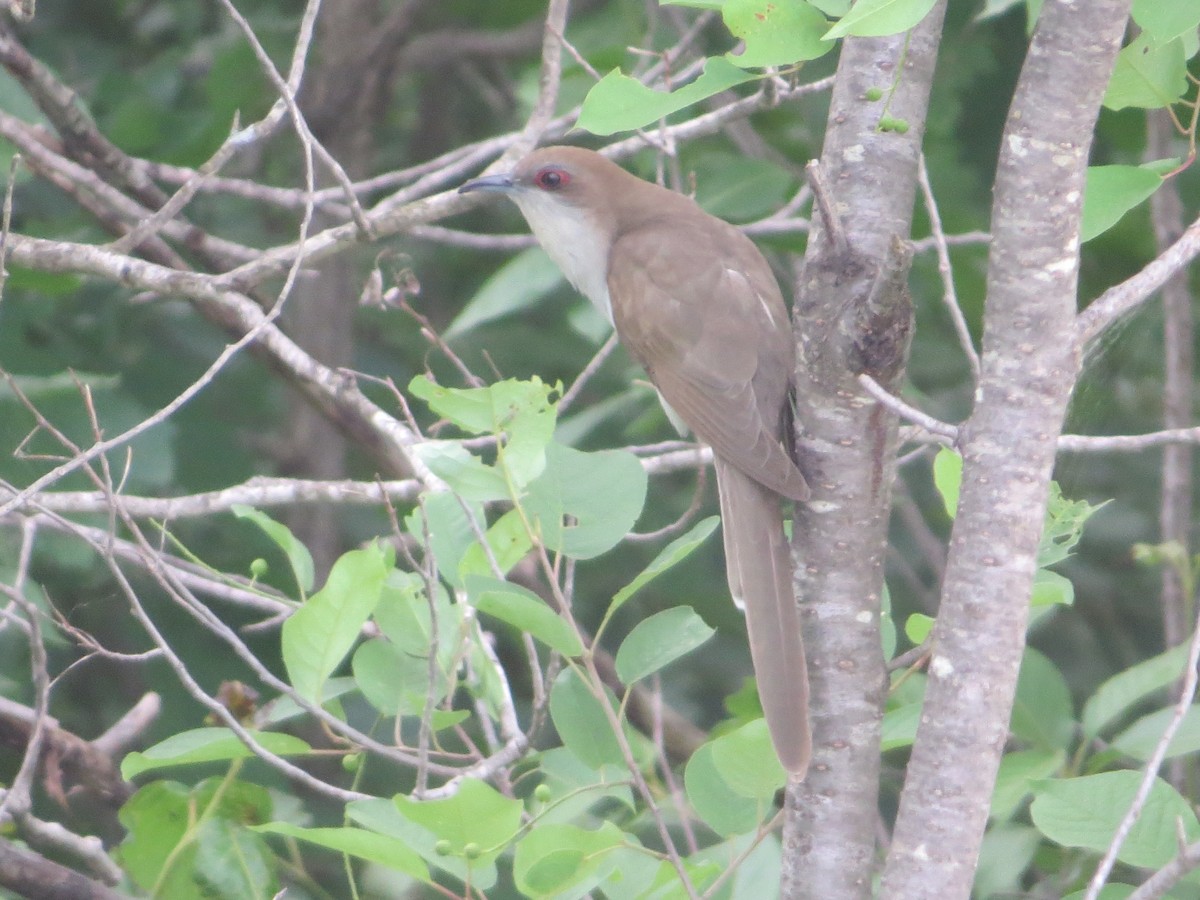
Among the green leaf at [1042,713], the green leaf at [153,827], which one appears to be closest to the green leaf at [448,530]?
the green leaf at [153,827]

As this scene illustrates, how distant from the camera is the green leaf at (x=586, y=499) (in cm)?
196

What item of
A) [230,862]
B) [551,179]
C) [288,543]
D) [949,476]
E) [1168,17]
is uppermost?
[1168,17]

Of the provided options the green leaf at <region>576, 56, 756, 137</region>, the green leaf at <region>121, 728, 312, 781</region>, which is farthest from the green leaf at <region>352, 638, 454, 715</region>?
the green leaf at <region>576, 56, 756, 137</region>

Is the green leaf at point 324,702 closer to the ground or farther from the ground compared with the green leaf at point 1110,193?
closer to the ground

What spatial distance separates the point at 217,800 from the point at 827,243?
55.2 inches

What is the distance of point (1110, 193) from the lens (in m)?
2.03

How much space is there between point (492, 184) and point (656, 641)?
6.20 feet

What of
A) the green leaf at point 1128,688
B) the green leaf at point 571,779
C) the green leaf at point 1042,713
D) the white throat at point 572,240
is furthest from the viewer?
the white throat at point 572,240

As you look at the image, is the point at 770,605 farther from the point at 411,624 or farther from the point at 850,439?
the point at 411,624

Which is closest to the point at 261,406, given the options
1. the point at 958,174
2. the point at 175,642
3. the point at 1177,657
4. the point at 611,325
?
the point at 175,642

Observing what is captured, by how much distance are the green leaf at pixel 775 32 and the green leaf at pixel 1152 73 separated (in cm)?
50

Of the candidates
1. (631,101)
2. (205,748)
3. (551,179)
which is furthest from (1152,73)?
(551,179)

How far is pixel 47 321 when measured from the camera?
4.14 meters

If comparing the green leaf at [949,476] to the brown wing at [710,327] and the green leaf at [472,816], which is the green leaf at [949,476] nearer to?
the brown wing at [710,327]
